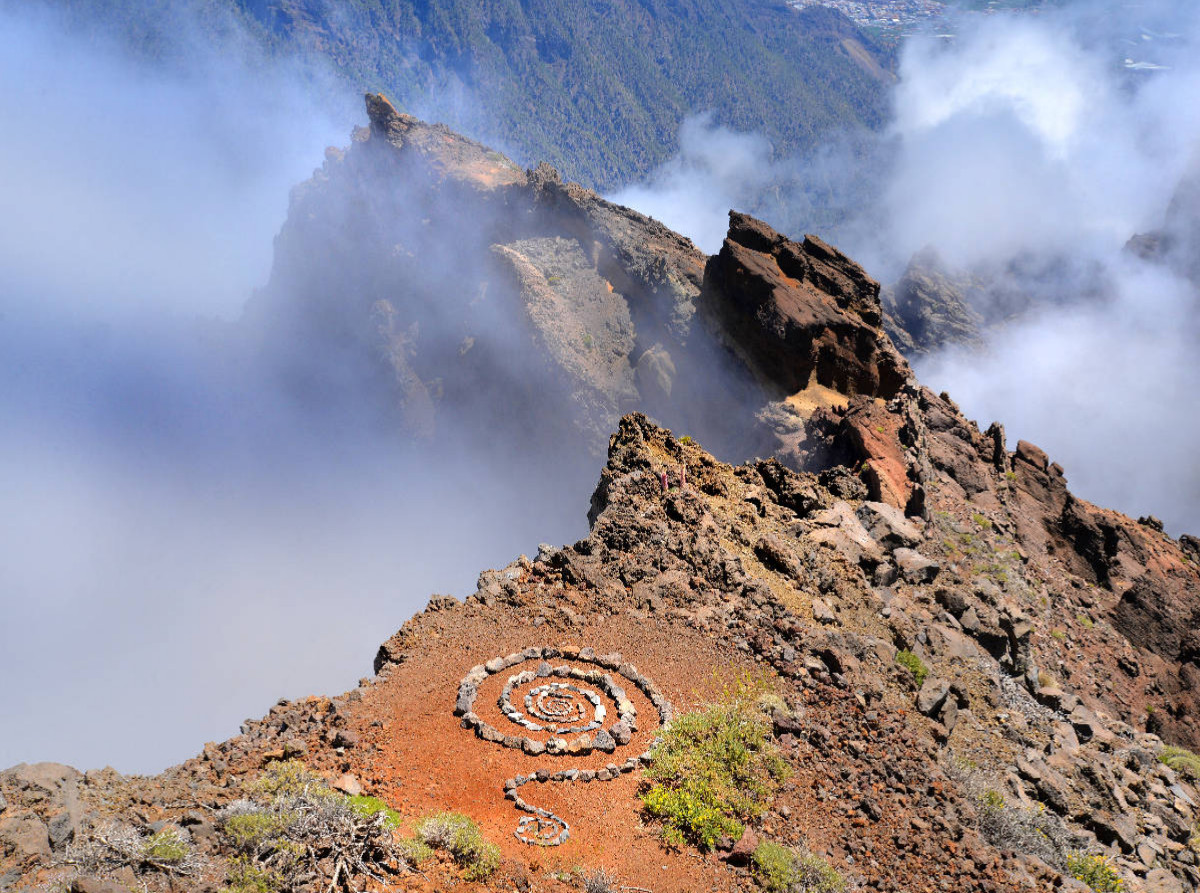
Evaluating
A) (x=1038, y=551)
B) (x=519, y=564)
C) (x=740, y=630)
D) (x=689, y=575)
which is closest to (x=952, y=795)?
(x=740, y=630)

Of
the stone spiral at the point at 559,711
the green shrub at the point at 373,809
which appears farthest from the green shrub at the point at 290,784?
the stone spiral at the point at 559,711

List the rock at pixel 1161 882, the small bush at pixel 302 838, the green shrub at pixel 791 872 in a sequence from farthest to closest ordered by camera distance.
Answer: the rock at pixel 1161 882, the green shrub at pixel 791 872, the small bush at pixel 302 838

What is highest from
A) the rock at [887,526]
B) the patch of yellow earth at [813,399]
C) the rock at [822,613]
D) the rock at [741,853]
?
the patch of yellow earth at [813,399]

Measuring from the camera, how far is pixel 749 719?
539 inches

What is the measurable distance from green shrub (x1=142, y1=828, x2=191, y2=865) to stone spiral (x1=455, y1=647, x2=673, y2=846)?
4266 millimetres

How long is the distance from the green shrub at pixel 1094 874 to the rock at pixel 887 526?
10.8m

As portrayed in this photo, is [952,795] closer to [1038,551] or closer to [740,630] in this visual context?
[740,630]

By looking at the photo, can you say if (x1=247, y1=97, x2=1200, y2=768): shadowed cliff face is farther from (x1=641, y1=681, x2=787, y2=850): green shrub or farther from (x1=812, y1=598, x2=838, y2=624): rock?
(x1=641, y1=681, x2=787, y2=850): green shrub

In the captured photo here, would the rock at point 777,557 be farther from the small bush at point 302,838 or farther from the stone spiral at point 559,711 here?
the small bush at point 302,838

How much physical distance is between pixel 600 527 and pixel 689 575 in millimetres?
2490

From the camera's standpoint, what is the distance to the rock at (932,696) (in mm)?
17234

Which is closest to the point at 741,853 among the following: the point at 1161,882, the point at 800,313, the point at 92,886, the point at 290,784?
the point at 290,784

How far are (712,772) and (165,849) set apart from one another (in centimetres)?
760

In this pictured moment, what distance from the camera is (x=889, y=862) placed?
1202 centimetres
